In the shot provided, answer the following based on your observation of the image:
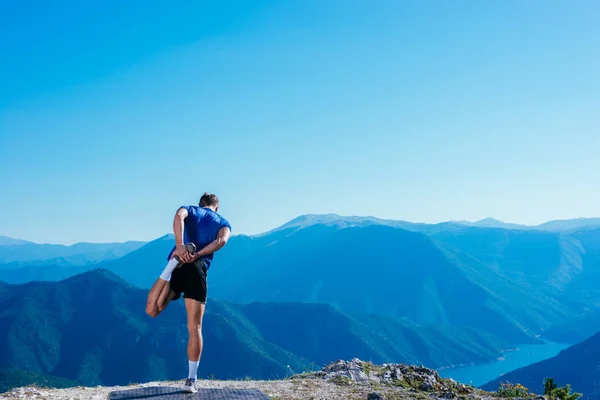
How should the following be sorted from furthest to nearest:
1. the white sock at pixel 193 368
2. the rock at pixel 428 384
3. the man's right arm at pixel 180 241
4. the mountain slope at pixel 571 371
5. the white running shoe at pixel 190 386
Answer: the mountain slope at pixel 571 371 → the rock at pixel 428 384 → the white running shoe at pixel 190 386 → the white sock at pixel 193 368 → the man's right arm at pixel 180 241

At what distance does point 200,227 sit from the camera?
8695 mm

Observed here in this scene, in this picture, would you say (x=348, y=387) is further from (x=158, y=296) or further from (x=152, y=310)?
(x=158, y=296)

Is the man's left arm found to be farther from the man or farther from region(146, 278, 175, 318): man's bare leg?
region(146, 278, 175, 318): man's bare leg

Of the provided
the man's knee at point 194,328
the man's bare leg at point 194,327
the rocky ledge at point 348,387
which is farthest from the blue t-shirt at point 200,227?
the rocky ledge at point 348,387

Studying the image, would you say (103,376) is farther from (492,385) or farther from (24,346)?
(492,385)

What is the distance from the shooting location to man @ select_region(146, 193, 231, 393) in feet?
27.7

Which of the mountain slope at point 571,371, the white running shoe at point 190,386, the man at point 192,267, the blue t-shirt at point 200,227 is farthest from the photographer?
the mountain slope at point 571,371

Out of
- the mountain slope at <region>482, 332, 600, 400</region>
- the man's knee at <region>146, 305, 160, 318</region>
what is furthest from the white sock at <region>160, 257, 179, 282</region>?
the mountain slope at <region>482, 332, 600, 400</region>

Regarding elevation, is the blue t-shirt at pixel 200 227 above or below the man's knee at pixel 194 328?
above

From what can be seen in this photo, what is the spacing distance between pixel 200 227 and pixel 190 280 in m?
0.96

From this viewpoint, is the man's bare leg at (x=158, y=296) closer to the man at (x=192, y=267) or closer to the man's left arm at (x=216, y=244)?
the man at (x=192, y=267)

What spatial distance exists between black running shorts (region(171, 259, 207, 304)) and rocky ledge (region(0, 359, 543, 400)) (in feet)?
10.9

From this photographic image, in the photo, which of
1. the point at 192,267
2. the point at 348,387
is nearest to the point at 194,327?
the point at 192,267

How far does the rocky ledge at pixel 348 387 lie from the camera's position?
10.5m
